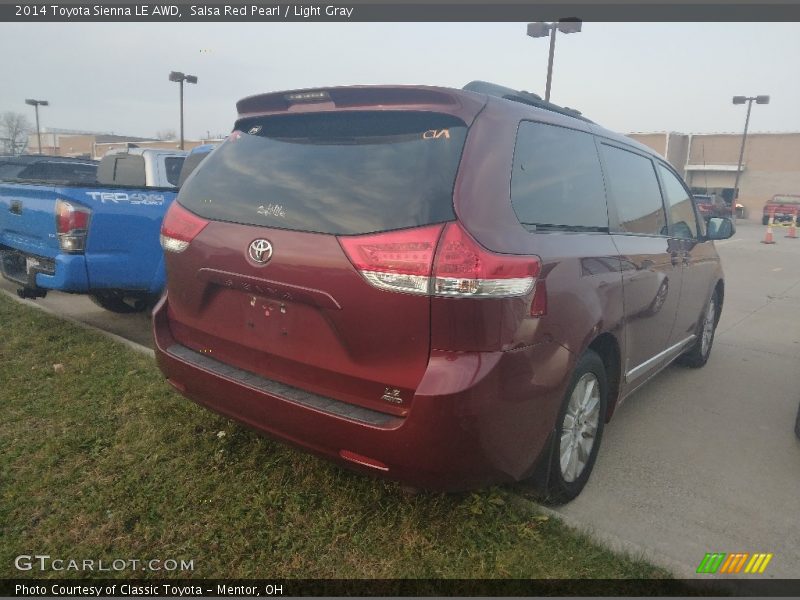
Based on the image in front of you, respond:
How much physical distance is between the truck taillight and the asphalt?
52.4 inches

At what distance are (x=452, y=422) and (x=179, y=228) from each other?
1605 mm

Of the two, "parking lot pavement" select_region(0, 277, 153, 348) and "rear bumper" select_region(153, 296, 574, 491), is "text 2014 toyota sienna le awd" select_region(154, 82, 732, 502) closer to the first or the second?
"rear bumper" select_region(153, 296, 574, 491)

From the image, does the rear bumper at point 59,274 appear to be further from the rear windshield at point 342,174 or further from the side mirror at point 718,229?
the side mirror at point 718,229

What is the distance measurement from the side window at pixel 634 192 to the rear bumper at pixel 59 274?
3818 millimetres

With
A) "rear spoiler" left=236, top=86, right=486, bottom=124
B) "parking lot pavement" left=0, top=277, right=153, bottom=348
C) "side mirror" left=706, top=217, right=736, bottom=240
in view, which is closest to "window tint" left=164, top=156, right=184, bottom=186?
"parking lot pavement" left=0, top=277, right=153, bottom=348

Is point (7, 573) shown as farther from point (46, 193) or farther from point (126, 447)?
point (46, 193)

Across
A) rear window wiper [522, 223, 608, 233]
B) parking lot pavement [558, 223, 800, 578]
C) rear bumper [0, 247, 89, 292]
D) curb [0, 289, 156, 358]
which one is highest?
rear window wiper [522, 223, 608, 233]

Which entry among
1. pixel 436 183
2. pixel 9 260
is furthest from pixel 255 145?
pixel 9 260

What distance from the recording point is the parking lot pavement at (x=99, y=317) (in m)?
5.38

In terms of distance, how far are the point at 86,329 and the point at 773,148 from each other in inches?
2134

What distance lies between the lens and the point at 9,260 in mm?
5113

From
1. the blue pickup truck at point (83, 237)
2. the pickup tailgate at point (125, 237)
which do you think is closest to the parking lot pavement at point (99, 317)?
the blue pickup truck at point (83, 237)

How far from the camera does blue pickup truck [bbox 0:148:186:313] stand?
14.4ft

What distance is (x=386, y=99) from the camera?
2.34 m
